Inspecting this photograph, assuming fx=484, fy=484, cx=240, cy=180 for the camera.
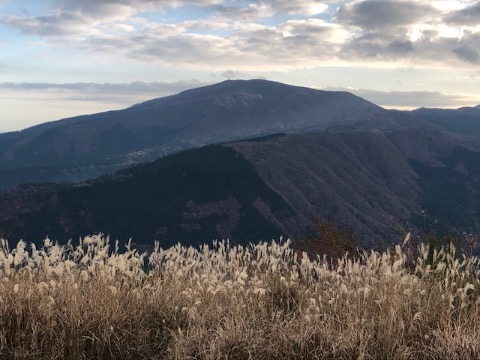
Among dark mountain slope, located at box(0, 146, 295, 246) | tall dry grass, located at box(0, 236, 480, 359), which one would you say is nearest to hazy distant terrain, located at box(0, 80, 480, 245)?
dark mountain slope, located at box(0, 146, 295, 246)

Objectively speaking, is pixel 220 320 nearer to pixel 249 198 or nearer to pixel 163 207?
pixel 249 198

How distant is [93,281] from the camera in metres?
5.74

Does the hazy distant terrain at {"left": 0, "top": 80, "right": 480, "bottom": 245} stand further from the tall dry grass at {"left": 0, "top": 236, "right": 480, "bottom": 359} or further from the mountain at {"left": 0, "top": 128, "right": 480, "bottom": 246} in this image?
the tall dry grass at {"left": 0, "top": 236, "right": 480, "bottom": 359}

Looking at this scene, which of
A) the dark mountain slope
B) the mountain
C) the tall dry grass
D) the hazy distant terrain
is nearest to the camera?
the tall dry grass

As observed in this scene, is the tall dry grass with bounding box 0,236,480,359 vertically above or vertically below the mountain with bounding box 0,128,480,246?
above

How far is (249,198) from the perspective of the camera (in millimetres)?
127438

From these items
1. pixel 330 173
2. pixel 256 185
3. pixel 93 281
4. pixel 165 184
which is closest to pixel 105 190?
pixel 165 184

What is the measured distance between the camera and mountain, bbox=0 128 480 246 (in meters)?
114

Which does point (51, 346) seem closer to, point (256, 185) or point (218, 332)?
point (218, 332)

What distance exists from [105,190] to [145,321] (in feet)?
448

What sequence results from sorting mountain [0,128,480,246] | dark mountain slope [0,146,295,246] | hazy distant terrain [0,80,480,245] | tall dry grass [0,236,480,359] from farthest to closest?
hazy distant terrain [0,80,480,245] < mountain [0,128,480,246] < dark mountain slope [0,146,295,246] < tall dry grass [0,236,480,359]

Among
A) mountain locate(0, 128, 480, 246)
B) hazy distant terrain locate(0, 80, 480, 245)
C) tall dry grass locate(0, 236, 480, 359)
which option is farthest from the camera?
hazy distant terrain locate(0, 80, 480, 245)

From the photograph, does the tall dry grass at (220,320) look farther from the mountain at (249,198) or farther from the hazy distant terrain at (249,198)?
the mountain at (249,198)

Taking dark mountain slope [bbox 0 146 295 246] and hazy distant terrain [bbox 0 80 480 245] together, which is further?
hazy distant terrain [bbox 0 80 480 245]
